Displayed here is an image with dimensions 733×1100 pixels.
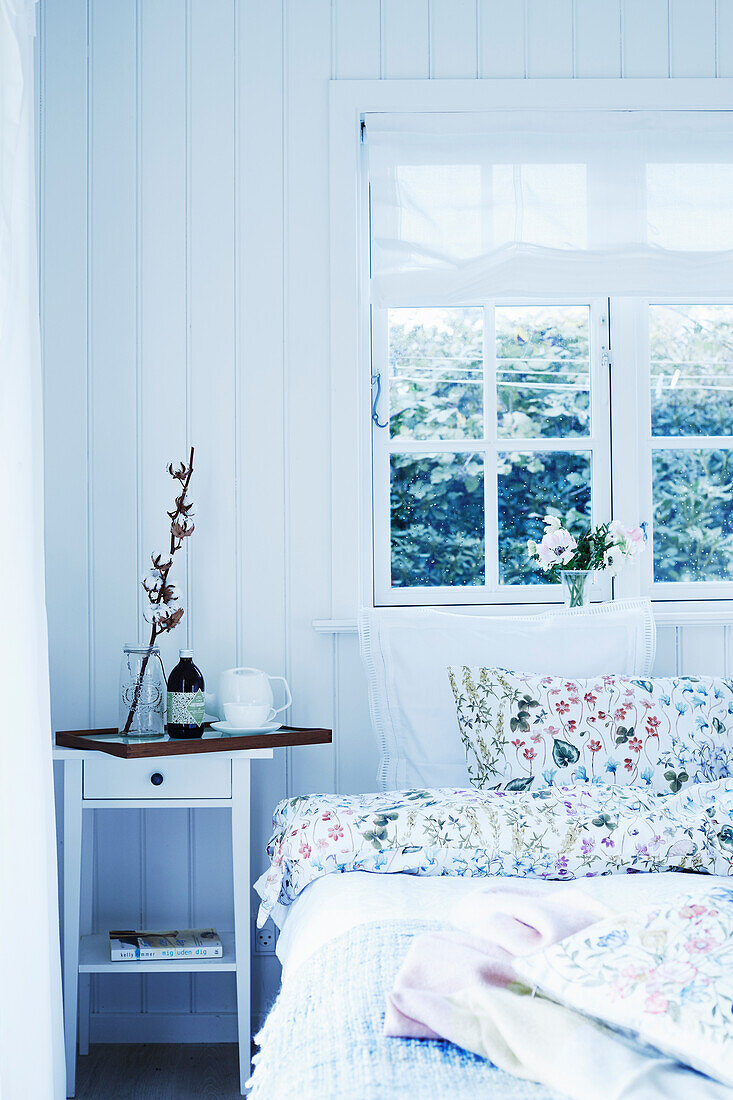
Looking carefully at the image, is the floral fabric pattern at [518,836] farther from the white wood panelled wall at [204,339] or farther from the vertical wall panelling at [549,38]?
the vertical wall panelling at [549,38]

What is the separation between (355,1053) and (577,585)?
5.36 feet

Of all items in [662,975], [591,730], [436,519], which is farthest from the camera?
[436,519]

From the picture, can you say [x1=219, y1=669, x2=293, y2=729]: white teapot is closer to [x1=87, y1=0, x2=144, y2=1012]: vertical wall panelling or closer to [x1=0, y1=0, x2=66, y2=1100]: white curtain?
[x1=87, y1=0, x2=144, y2=1012]: vertical wall panelling

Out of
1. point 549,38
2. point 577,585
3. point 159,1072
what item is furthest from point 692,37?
point 159,1072

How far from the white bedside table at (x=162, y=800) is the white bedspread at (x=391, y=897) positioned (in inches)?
14.2

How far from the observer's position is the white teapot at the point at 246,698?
2.38 m

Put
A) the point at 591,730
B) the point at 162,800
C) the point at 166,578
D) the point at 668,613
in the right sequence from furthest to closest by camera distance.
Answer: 1. the point at 668,613
2. the point at 166,578
3. the point at 162,800
4. the point at 591,730

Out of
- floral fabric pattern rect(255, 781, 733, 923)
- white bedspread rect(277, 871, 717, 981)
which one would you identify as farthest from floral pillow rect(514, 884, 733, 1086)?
floral fabric pattern rect(255, 781, 733, 923)

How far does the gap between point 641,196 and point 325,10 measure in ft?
3.11

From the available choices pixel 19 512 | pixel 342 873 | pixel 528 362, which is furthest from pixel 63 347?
pixel 342 873

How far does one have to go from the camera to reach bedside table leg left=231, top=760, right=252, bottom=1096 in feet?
7.28

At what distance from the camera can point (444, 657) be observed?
2.43 metres

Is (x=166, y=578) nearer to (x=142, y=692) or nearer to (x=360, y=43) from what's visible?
(x=142, y=692)

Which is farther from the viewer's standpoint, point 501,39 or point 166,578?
point 501,39
